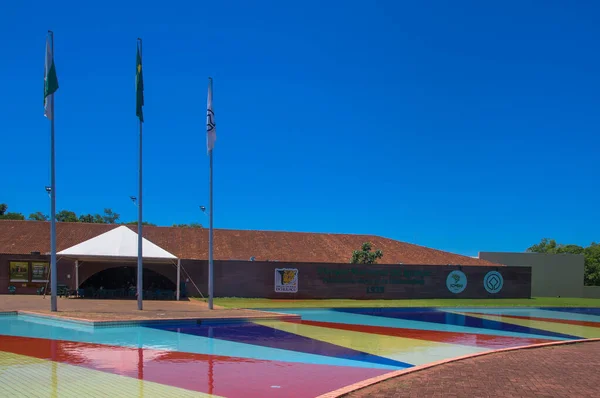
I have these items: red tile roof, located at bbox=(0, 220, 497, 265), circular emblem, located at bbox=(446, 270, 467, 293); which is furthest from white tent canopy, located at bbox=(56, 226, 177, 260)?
circular emblem, located at bbox=(446, 270, 467, 293)

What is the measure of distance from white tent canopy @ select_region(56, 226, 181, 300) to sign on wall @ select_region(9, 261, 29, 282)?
4555 mm

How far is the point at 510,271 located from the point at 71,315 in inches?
1074

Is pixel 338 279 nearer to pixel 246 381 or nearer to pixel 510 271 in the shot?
pixel 510 271

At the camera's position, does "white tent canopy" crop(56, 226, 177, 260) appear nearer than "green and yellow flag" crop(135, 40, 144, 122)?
No

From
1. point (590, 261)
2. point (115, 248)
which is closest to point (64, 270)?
point (115, 248)

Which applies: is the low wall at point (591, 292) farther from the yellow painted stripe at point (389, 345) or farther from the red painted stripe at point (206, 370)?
the red painted stripe at point (206, 370)

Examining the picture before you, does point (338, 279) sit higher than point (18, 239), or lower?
lower

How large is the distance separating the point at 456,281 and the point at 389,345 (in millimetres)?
21202

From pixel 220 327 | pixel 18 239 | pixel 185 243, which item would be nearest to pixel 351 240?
pixel 185 243

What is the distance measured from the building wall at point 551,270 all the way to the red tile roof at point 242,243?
3210 millimetres

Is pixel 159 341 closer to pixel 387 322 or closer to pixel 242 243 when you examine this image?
pixel 387 322

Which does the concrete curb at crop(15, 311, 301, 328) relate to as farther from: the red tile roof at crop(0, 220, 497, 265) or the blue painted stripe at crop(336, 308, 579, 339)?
the red tile roof at crop(0, 220, 497, 265)

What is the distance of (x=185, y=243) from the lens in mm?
34844

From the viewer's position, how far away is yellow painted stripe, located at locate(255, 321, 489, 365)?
12.5 metres
